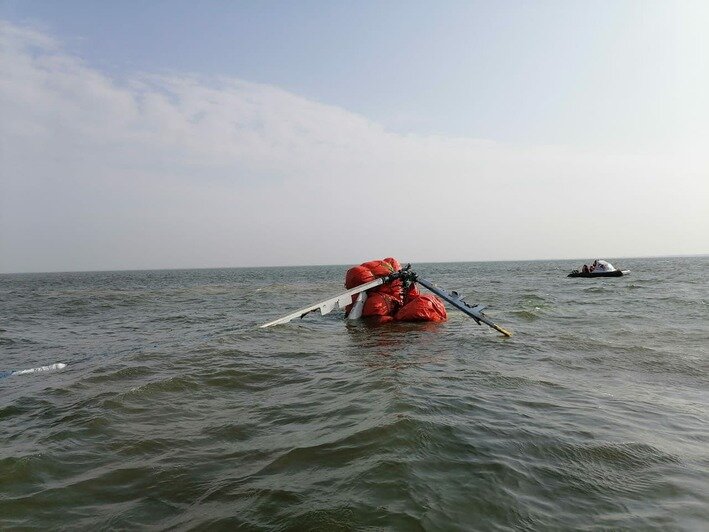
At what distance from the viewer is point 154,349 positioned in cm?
961

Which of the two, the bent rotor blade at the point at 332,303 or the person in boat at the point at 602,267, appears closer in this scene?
the bent rotor blade at the point at 332,303

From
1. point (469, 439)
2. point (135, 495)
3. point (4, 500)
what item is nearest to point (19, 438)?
→ point (4, 500)

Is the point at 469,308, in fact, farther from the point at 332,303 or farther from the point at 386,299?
the point at 332,303

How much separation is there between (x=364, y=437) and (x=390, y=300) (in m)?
9.45

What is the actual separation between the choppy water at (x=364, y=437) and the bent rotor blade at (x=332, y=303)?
7.83 ft

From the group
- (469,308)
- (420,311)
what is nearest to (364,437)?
(469,308)

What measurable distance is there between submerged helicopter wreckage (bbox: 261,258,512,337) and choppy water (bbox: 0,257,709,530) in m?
3.24

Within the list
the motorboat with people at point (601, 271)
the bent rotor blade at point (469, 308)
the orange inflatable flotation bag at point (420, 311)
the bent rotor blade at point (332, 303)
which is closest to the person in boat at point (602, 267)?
the motorboat with people at point (601, 271)

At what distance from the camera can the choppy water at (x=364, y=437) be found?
9.75ft

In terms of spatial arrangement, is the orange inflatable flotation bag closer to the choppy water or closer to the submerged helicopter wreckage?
the submerged helicopter wreckage

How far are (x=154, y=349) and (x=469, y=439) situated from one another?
778 centimetres

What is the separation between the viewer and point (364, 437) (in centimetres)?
419

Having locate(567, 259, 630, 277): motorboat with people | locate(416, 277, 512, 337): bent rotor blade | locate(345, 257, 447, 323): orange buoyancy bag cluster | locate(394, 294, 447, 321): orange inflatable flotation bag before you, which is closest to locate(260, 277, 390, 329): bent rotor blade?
locate(345, 257, 447, 323): orange buoyancy bag cluster

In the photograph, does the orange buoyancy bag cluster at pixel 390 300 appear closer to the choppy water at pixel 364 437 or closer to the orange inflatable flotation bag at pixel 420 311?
the orange inflatable flotation bag at pixel 420 311
